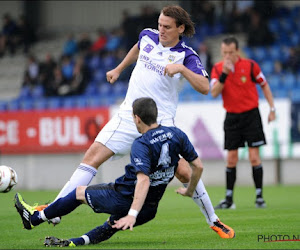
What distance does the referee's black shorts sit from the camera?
1011 centimetres

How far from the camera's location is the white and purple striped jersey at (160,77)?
22.8 feet

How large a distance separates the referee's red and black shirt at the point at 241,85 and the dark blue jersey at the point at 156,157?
4397 millimetres

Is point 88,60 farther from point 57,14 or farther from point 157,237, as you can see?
point 157,237

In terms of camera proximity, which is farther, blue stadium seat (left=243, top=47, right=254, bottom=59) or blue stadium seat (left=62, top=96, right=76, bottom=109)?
blue stadium seat (left=243, top=47, right=254, bottom=59)

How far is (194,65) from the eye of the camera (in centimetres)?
679

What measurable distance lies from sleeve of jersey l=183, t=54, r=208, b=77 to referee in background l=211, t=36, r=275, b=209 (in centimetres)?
314

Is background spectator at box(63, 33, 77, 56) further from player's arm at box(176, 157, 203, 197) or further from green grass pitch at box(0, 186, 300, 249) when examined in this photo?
player's arm at box(176, 157, 203, 197)

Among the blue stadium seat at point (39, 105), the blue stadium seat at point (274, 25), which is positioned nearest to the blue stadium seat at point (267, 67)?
the blue stadium seat at point (274, 25)

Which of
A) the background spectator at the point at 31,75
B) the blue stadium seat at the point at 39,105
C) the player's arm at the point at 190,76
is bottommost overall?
the blue stadium seat at the point at 39,105

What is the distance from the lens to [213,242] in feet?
20.4

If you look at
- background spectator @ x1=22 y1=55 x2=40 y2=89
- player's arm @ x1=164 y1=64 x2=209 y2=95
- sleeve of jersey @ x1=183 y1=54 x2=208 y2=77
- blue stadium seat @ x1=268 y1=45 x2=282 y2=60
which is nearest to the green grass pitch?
player's arm @ x1=164 y1=64 x2=209 y2=95

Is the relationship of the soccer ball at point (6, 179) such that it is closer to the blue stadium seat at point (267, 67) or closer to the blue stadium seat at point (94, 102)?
the blue stadium seat at point (94, 102)

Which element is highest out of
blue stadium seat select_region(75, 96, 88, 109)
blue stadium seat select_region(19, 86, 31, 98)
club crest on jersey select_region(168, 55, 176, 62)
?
club crest on jersey select_region(168, 55, 176, 62)

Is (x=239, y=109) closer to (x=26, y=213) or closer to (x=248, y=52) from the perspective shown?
(x=26, y=213)
